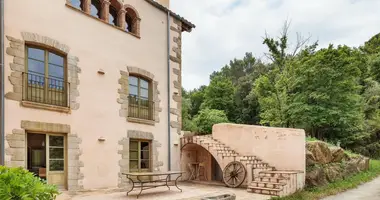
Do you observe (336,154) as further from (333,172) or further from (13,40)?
(13,40)

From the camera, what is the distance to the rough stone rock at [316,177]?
10.6 m

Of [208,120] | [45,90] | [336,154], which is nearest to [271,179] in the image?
[336,154]

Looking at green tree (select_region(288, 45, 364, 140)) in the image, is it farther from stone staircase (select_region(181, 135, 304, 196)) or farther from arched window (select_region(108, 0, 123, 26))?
arched window (select_region(108, 0, 123, 26))

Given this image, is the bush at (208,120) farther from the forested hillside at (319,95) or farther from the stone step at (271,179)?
the stone step at (271,179)

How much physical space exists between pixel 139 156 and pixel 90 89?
9.82 feet

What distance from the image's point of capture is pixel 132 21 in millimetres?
11516

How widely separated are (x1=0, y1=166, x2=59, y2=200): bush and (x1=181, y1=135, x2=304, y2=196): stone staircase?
726 centimetres

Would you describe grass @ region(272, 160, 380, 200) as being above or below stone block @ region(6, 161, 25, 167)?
below

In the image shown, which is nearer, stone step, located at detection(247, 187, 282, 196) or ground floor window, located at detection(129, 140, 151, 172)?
stone step, located at detection(247, 187, 282, 196)

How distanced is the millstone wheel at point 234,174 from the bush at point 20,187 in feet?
26.1

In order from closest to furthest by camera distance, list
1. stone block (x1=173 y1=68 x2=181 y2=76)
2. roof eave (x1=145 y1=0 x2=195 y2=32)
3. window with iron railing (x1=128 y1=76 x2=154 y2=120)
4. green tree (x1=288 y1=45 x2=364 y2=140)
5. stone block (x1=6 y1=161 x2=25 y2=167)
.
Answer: stone block (x1=6 y1=161 x2=25 y2=167) → window with iron railing (x1=128 y1=76 x2=154 y2=120) → roof eave (x1=145 y1=0 x2=195 y2=32) → stone block (x1=173 y1=68 x2=181 y2=76) → green tree (x1=288 y1=45 x2=364 y2=140)

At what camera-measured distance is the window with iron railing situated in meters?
11.1

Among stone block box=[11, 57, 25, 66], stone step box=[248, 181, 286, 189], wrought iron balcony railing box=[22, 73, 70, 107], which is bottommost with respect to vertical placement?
stone step box=[248, 181, 286, 189]

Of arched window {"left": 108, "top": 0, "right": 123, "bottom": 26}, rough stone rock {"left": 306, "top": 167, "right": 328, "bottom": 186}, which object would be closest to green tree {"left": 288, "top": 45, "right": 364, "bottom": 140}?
rough stone rock {"left": 306, "top": 167, "right": 328, "bottom": 186}
